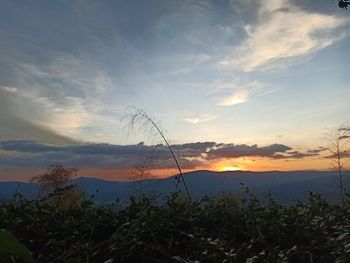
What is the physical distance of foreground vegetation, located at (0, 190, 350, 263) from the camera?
5.00 metres

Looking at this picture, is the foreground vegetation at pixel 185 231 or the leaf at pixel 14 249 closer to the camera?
the leaf at pixel 14 249

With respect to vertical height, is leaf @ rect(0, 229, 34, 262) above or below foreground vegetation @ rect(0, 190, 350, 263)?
above

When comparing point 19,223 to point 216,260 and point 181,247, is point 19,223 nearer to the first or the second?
point 181,247

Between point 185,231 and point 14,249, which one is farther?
point 185,231

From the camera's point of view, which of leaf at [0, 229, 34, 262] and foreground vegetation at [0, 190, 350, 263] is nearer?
leaf at [0, 229, 34, 262]

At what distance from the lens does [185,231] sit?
573 cm

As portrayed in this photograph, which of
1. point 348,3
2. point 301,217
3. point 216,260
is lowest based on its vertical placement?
point 216,260

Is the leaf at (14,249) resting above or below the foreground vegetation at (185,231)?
above

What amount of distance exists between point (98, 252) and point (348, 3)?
440 cm

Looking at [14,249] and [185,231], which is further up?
[14,249]

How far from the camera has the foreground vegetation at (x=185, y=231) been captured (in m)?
5.00

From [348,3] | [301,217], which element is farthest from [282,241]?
[348,3]

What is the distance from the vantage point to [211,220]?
601 cm

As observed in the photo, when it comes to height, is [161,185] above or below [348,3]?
below
